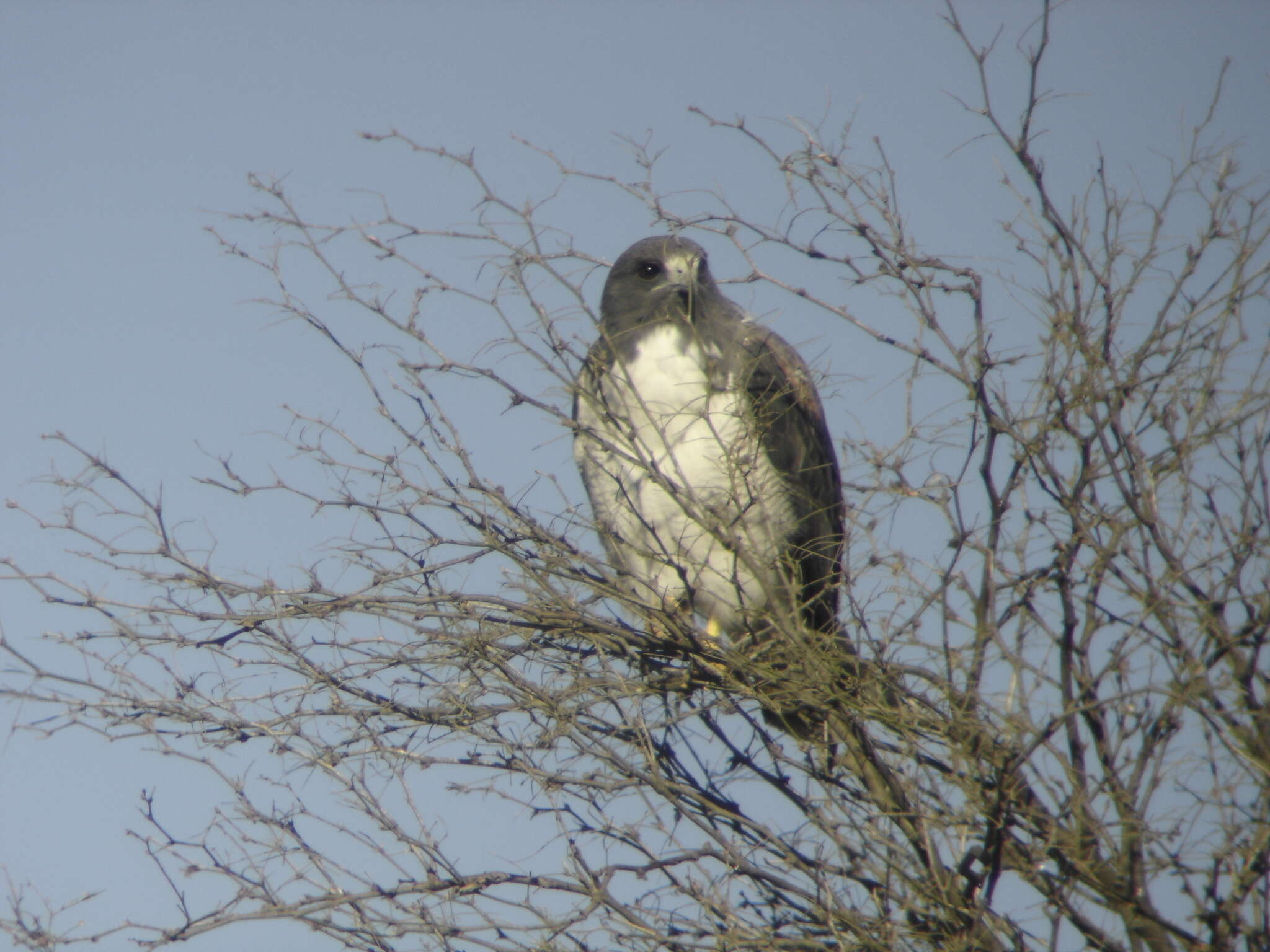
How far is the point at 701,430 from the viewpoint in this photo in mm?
4754

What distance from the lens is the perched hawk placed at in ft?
14.5

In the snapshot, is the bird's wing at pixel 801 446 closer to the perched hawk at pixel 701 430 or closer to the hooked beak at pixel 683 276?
the perched hawk at pixel 701 430

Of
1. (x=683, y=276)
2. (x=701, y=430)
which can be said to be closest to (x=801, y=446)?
(x=701, y=430)

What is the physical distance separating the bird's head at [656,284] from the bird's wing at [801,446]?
0.31m

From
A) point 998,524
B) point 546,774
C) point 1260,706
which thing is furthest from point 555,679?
point 1260,706

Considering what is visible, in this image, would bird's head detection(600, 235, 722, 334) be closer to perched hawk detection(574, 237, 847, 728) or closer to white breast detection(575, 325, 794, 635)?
perched hawk detection(574, 237, 847, 728)

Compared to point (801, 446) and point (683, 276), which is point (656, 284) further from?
point (801, 446)

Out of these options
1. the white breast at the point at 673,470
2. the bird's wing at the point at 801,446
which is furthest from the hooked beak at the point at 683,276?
the bird's wing at the point at 801,446

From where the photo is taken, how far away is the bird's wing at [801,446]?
4.66 m

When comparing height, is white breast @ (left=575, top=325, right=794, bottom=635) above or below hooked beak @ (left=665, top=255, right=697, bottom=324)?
below

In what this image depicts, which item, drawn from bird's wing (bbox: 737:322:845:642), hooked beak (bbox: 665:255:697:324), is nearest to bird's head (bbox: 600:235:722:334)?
hooked beak (bbox: 665:255:697:324)

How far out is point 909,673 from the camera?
3424mm

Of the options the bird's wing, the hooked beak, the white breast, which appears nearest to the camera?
the white breast

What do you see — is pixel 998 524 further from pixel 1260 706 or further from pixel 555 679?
pixel 555 679
